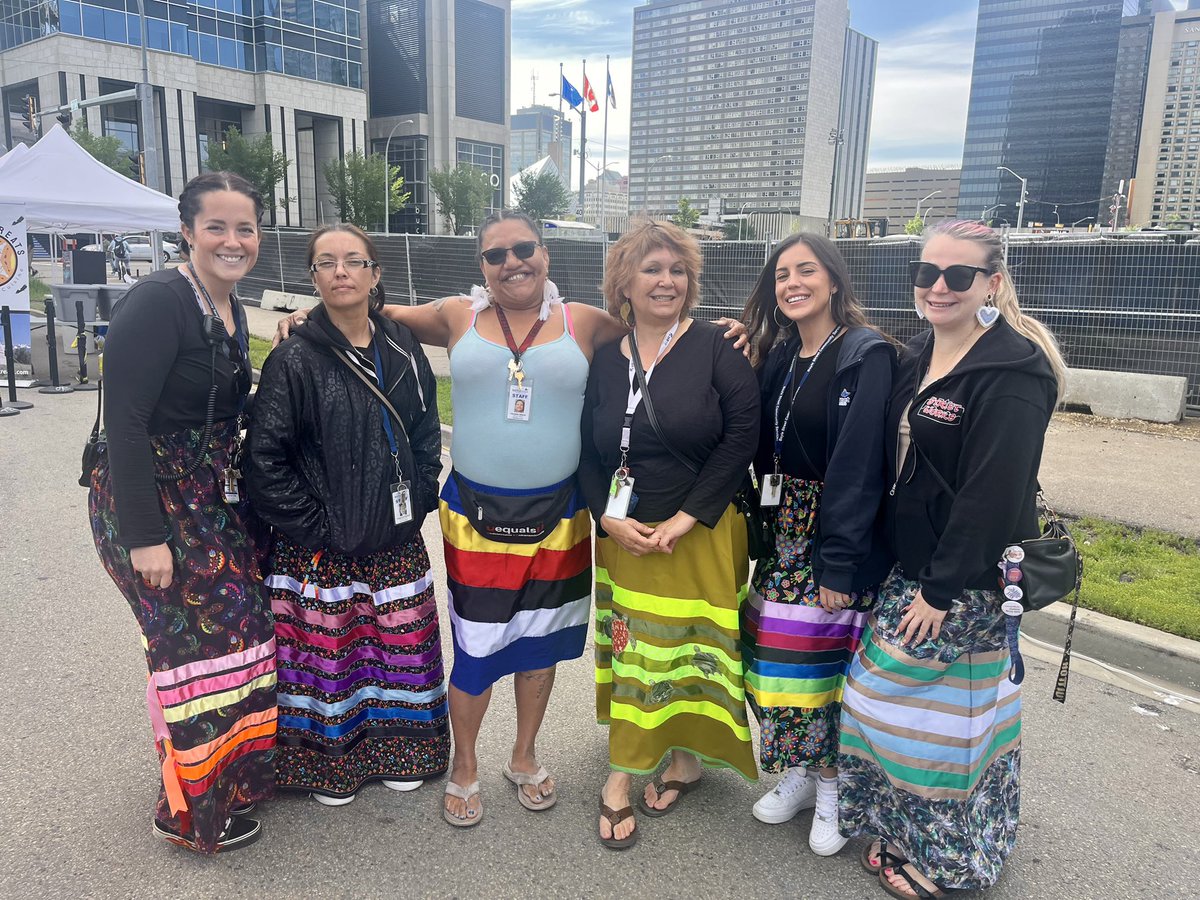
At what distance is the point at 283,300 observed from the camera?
67.6 feet

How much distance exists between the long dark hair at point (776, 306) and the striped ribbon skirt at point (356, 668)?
1.41 meters

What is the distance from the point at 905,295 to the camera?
1020 centimetres

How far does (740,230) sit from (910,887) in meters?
38.4

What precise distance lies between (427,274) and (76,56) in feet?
150

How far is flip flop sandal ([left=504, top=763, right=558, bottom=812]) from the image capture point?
2869 millimetres

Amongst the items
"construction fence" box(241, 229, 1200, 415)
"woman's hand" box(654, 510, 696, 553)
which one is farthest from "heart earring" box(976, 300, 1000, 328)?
"construction fence" box(241, 229, 1200, 415)

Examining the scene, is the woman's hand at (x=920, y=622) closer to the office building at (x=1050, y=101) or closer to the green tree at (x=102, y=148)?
the green tree at (x=102, y=148)

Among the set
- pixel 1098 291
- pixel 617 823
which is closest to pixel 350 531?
pixel 617 823

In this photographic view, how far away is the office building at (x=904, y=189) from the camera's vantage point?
421 ft

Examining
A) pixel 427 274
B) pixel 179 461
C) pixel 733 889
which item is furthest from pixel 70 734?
pixel 427 274

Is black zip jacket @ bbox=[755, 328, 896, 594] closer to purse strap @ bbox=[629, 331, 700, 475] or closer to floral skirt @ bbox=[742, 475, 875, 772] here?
floral skirt @ bbox=[742, 475, 875, 772]

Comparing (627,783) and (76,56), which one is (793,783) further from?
(76,56)

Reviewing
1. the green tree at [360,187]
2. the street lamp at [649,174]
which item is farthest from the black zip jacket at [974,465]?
the street lamp at [649,174]

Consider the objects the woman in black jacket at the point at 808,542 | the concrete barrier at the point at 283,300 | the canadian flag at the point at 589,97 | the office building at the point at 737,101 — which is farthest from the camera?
the office building at the point at 737,101
